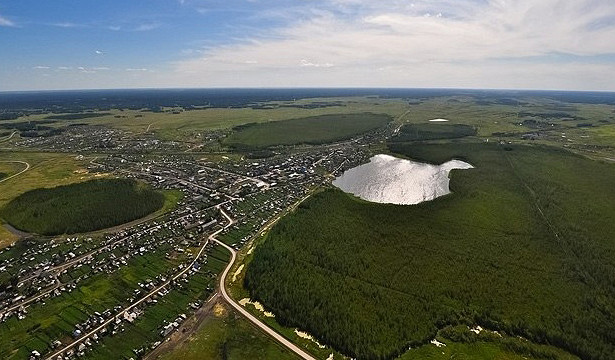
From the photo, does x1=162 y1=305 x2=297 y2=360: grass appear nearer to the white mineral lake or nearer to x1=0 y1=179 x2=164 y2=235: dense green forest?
x1=0 y1=179 x2=164 y2=235: dense green forest

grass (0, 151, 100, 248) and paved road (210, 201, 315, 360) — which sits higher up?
grass (0, 151, 100, 248)

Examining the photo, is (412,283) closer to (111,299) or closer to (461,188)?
(111,299)

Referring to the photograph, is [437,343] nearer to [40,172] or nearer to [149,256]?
[149,256]

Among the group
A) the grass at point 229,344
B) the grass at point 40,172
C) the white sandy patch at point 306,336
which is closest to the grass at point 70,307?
the grass at point 229,344

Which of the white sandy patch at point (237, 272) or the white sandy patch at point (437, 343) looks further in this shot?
the white sandy patch at point (237, 272)

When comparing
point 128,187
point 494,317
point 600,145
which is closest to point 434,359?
point 494,317

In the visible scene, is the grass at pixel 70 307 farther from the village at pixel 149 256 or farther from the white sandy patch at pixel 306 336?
the white sandy patch at pixel 306 336

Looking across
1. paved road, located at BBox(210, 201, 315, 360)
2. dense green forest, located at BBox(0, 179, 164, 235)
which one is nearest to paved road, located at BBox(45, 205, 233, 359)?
paved road, located at BBox(210, 201, 315, 360)
